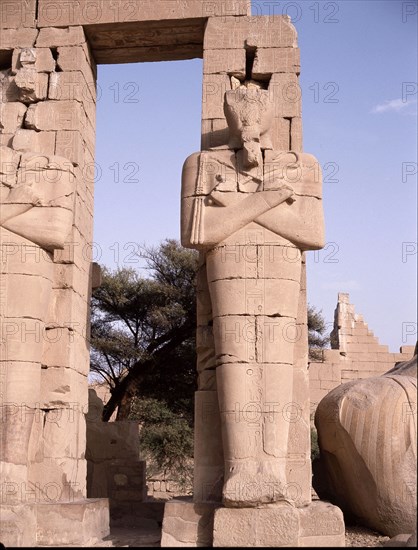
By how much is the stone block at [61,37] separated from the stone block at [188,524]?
4.92 metres

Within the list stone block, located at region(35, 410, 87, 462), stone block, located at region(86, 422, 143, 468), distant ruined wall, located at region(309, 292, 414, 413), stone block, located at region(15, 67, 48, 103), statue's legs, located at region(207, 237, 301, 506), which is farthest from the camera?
distant ruined wall, located at region(309, 292, 414, 413)

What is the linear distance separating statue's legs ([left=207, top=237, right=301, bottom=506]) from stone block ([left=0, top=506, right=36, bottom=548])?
1727 mm

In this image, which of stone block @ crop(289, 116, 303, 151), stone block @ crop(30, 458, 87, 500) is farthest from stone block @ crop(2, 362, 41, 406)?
stone block @ crop(289, 116, 303, 151)

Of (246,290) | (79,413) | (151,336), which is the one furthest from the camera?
(151,336)

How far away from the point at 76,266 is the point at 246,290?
6.95 ft

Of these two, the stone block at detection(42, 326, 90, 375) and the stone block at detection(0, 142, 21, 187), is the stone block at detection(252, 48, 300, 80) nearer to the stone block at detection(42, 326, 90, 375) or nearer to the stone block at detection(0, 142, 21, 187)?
the stone block at detection(0, 142, 21, 187)

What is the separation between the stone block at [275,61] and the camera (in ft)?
24.5

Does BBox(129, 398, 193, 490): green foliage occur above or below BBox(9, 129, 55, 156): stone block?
below

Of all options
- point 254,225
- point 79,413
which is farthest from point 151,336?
point 254,225

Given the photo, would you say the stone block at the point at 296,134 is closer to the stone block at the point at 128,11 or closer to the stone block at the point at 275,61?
the stone block at the point at 275,61

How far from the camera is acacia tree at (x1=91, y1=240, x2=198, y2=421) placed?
51.9ft

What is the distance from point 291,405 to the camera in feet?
20.7

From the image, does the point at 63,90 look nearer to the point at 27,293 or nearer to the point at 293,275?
the point at 27,293

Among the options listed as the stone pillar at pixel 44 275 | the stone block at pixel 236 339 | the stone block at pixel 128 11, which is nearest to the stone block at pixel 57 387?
the stone pillar at pixel 44 275
